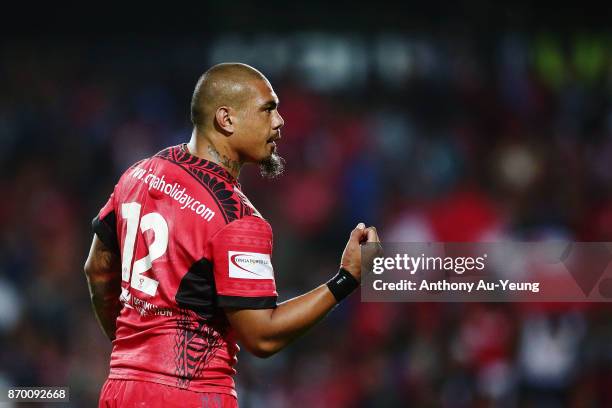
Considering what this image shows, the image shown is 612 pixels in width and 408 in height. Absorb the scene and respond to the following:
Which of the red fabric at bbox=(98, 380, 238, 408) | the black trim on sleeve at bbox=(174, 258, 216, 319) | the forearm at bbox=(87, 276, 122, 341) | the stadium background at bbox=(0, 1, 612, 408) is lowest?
the red fabric at bbox=(98, 380, 238, 408)

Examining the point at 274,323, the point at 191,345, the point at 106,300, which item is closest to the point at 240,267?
the point at 274,323

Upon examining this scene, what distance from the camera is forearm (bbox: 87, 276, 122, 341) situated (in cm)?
371

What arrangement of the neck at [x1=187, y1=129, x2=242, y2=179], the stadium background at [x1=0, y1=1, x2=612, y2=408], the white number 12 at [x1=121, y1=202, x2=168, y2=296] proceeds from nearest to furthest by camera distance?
1. the white number 12 at [x1=121, y1=202, x2=168, y2=296]
2. the neck at [x1=187, y1=129, x2=242, y2=179]
3. the stadium background at [x1=0, y1=1, x2=612, y2=408]

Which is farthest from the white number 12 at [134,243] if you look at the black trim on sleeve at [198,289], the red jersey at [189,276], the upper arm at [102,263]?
the upper arm at [102,263]

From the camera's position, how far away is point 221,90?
3.44 m

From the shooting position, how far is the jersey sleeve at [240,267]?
3.12 meters

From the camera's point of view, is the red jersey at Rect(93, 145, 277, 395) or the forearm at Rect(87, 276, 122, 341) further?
the forearm at Rect(87, 276, 122, 341)

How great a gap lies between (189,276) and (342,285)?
0.52 meters

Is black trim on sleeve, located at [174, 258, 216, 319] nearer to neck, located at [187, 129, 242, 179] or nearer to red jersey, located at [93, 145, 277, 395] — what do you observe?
red jersey, located at [93, 145, 277, 395]

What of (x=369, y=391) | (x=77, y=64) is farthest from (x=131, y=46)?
(x=369, y=391)

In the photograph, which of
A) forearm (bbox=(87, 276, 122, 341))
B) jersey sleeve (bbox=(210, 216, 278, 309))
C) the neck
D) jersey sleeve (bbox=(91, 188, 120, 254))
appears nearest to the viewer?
jersey sleeve (bbox=(210, 216, 278, 309))

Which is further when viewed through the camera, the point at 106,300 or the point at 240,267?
the point at 106,300

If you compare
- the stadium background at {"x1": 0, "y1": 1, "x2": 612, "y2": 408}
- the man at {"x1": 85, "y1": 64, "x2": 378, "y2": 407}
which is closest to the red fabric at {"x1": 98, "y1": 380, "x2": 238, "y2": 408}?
the man at {"x1": 85, "y1": 64, "x2": 378, "y2": 407}

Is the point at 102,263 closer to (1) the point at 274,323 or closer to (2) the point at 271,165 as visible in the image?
(2) the point at 271,165
